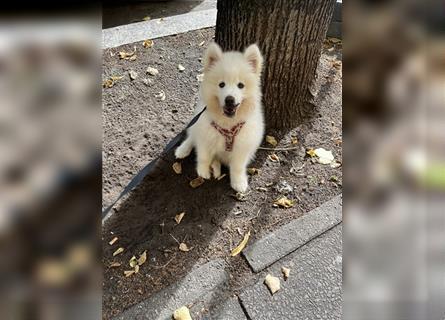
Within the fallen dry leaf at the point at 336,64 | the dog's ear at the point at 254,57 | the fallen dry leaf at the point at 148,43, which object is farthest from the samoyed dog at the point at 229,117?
the fallen dry leaf at the point at 336,64

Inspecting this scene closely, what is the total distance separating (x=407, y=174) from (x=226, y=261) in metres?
1.89

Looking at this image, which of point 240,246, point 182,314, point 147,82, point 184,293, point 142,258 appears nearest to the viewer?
point 182,314

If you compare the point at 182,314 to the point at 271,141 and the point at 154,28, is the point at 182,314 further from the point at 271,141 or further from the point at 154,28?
the point at 154,28

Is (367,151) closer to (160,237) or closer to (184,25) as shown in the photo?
(160,237)

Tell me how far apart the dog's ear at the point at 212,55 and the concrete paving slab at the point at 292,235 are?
128 centimetres

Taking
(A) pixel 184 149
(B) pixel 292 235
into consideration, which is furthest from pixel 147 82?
(B) pixel 292 235

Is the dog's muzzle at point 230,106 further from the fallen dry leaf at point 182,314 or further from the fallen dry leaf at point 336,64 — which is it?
the fallen dry leaf at point 336,64

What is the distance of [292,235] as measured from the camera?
2697 millimetres

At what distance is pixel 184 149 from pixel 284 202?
3.04 ft

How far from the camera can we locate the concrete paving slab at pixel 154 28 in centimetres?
429

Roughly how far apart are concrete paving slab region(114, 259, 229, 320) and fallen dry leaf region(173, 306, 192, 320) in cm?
3

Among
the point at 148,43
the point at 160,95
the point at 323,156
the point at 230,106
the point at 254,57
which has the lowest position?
the point at 323,156

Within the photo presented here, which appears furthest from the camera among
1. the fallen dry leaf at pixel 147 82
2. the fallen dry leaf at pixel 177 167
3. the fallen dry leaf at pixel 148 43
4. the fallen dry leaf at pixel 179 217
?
the fallen dry leaf at pixel 148 43

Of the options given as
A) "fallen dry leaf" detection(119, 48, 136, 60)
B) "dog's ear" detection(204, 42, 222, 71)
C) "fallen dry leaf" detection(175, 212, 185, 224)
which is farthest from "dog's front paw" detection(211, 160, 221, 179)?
"fallen dry leaf" detection(119, 48, 136, 60)
